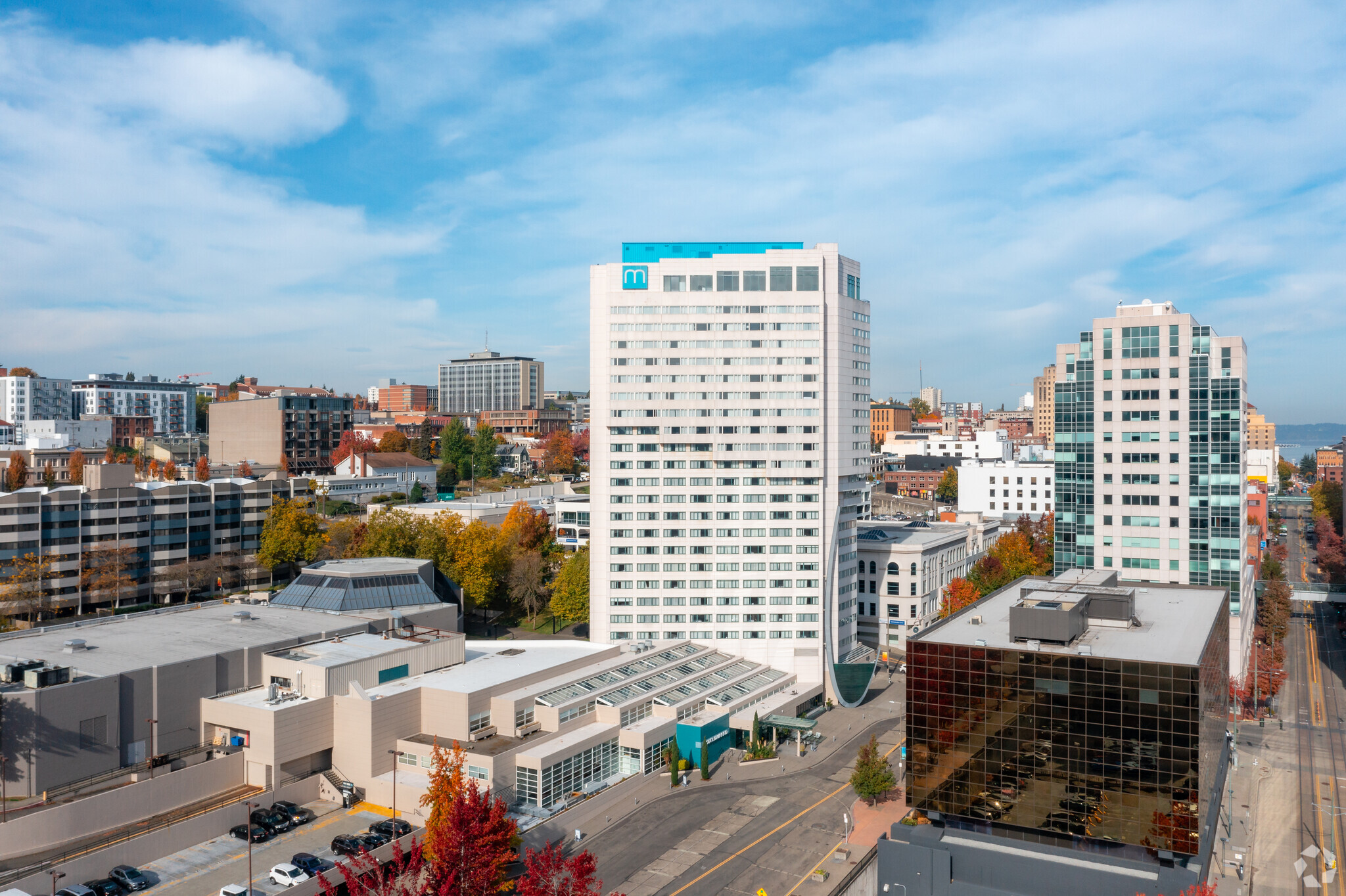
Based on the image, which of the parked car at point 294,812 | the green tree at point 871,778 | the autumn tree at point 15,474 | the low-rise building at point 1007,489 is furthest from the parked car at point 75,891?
the low-rise building at point 1007,489

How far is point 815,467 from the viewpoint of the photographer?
8431 centimetres

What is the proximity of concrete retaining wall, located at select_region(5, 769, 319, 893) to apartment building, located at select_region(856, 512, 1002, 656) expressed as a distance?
68.8 meters

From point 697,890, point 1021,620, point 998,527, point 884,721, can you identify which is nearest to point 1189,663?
point 1021,620

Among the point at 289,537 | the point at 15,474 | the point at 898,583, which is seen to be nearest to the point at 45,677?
the point at 289,537

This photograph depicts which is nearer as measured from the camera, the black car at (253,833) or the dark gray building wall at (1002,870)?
the dark gray building wall at (1002,870)

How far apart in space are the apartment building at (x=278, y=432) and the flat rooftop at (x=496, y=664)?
121506mm

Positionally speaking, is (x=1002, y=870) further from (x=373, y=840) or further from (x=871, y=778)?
(x=373, y=840)

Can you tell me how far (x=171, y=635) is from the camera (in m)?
68.4

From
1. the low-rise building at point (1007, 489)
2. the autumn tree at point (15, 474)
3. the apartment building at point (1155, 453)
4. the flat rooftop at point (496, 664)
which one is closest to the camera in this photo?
the flat rooftop at point (496, 664)

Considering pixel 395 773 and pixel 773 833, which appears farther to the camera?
pixel 773 833

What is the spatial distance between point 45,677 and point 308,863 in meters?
20.2

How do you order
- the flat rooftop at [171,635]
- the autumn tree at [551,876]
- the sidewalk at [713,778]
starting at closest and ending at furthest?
1. the autumn tree at [551,876]
2. the sidewalk at [713,778]
3. the flat rooftop at [171,635]

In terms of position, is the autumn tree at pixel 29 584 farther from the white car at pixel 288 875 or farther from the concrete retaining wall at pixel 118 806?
the white car at pixel 288 875

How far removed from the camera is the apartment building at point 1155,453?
275 ft
